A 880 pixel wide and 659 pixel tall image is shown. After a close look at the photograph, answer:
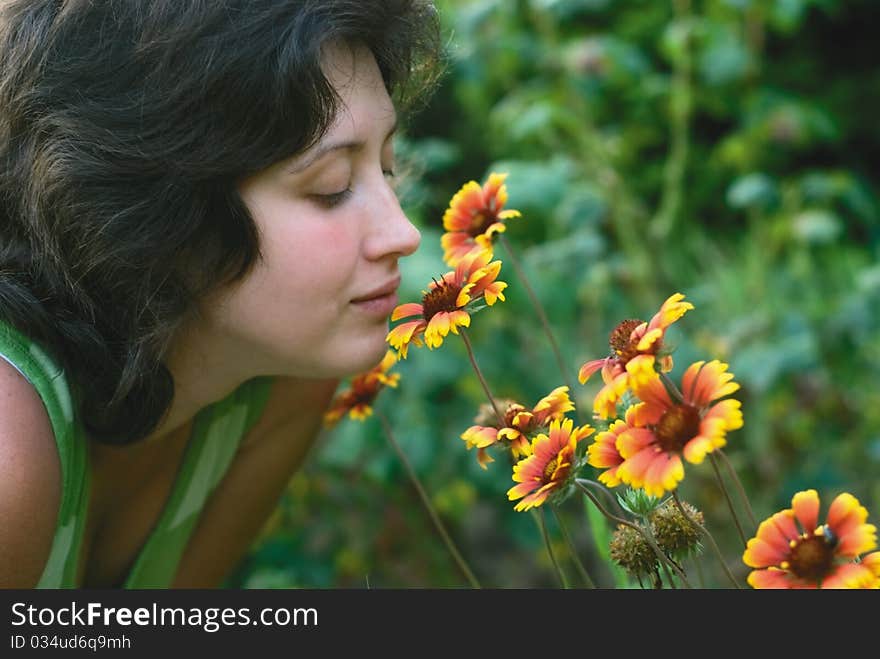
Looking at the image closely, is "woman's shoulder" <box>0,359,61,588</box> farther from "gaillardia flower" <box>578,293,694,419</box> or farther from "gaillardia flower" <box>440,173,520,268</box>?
"gaillardia flower" <box>578,293,694,419</box>

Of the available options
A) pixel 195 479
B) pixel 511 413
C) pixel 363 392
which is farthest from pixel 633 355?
pixel 195 479

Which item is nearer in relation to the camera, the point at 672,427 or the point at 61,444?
the point at 672,427

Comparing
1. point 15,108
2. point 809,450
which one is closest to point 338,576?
point 809,450

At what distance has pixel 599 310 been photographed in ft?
6.61

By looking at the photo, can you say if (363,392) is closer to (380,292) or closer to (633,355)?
(380,292)

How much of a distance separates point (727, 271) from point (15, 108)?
167 centimetres

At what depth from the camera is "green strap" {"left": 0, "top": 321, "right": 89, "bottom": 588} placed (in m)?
0.99

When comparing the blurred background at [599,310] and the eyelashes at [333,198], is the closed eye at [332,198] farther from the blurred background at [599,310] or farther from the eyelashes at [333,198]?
the blurred background at [599,310]

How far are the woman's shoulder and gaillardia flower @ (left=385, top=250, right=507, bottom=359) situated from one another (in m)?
0.35

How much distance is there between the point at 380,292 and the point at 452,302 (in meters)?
0.17

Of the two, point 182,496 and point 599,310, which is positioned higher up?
point 599,310

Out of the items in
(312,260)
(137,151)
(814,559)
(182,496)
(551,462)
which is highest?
(137,151)

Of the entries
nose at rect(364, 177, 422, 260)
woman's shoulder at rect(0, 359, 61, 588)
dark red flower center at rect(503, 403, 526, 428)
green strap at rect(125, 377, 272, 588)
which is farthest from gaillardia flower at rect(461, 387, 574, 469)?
green strap at rect(125, 377, 272, 588)

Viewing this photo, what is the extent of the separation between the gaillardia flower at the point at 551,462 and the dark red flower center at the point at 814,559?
0.53 ft
